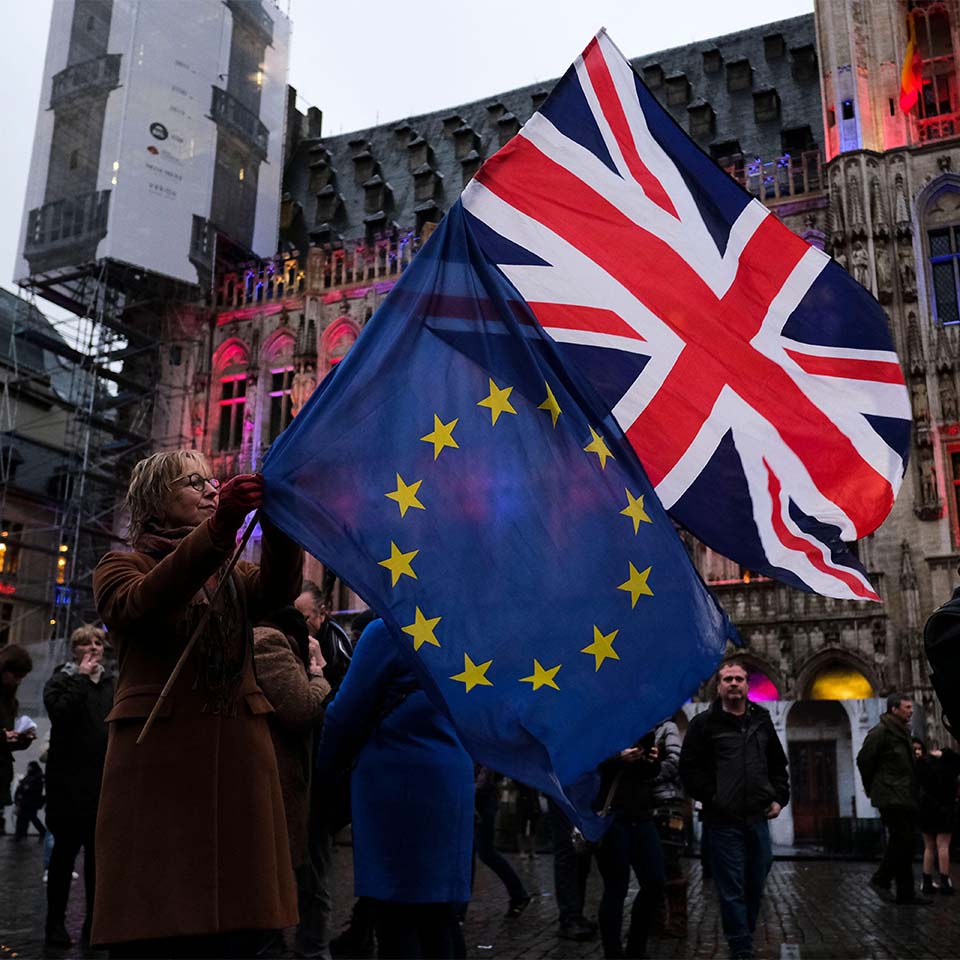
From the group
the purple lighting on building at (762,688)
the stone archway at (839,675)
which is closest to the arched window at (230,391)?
the purple lighting on building at (762,688)

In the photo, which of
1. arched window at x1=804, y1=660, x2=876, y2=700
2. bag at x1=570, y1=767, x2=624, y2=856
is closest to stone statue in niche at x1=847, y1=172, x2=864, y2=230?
arched window at x1=804, y1=660, x2=876, y2=700

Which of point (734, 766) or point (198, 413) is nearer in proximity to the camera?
point (734, 766)

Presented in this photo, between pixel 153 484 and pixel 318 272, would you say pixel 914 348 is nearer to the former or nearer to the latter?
pixel 318 272

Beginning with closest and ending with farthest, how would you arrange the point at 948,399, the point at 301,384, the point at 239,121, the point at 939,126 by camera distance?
1. the point at 948,399
2. the point at 939,126
3. the point at 301,384
4. the point at 239,121

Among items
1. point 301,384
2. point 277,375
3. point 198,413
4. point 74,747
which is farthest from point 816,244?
point 74,747

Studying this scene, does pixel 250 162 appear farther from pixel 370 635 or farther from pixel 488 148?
pixel 370 635

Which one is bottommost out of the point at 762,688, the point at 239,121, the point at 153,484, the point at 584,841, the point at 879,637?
the point at 584,841

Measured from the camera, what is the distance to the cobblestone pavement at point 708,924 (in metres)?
7.42

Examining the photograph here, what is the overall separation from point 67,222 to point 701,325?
28548 millimetres

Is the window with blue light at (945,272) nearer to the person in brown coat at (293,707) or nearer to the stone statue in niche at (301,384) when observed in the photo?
the stone statue in niche at (301,384)

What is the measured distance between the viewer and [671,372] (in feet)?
18.3

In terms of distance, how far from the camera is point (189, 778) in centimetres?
277

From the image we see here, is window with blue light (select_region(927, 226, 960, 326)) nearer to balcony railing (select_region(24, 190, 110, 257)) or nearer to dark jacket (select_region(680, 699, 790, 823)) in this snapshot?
dark jacket (select_region(680, 699, 790, 823))

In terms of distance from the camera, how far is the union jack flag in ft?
17.9
